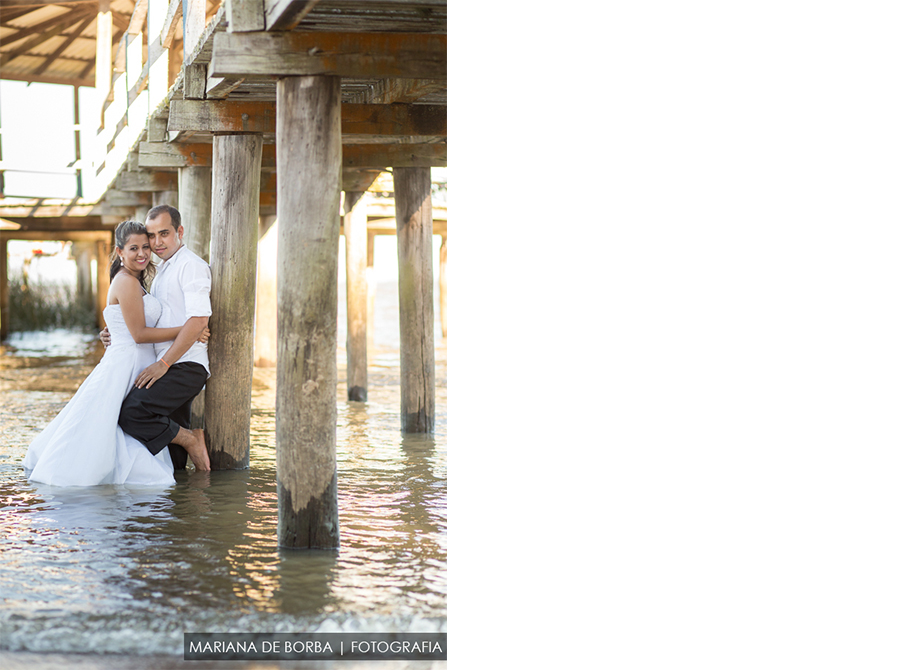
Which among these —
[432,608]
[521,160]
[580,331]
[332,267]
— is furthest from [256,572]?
[521,160]

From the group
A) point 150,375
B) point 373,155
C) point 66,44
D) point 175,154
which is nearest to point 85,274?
point 66,44

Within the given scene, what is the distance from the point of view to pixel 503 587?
3867mm

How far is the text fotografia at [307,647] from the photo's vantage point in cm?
345

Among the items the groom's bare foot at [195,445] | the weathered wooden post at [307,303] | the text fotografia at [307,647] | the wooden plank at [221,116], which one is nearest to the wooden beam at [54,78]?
the wooden plank at [221,116]

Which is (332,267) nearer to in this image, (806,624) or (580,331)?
(580,331)

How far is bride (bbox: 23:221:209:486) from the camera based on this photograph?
5.90 metres

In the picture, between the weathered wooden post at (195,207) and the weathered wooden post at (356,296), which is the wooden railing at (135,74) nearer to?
the weathered wooden post at (195,207)

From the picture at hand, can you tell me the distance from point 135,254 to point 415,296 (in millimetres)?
2930

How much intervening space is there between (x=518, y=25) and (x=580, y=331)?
49.4 inches

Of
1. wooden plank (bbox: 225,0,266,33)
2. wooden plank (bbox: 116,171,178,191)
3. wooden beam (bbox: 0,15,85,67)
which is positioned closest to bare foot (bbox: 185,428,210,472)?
wooden plank (bbox: 225,0,266,33)

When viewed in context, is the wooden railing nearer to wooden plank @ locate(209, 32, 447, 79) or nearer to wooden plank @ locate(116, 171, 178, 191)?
wooden plank @ locate(116, 171, 178, 191)

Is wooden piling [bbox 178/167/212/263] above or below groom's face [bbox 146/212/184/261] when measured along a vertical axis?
above

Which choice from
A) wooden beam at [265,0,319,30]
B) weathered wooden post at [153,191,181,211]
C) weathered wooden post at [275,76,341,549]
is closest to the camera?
wooden beam at [265,0,319,30]

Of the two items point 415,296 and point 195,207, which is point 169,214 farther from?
point 415,296
